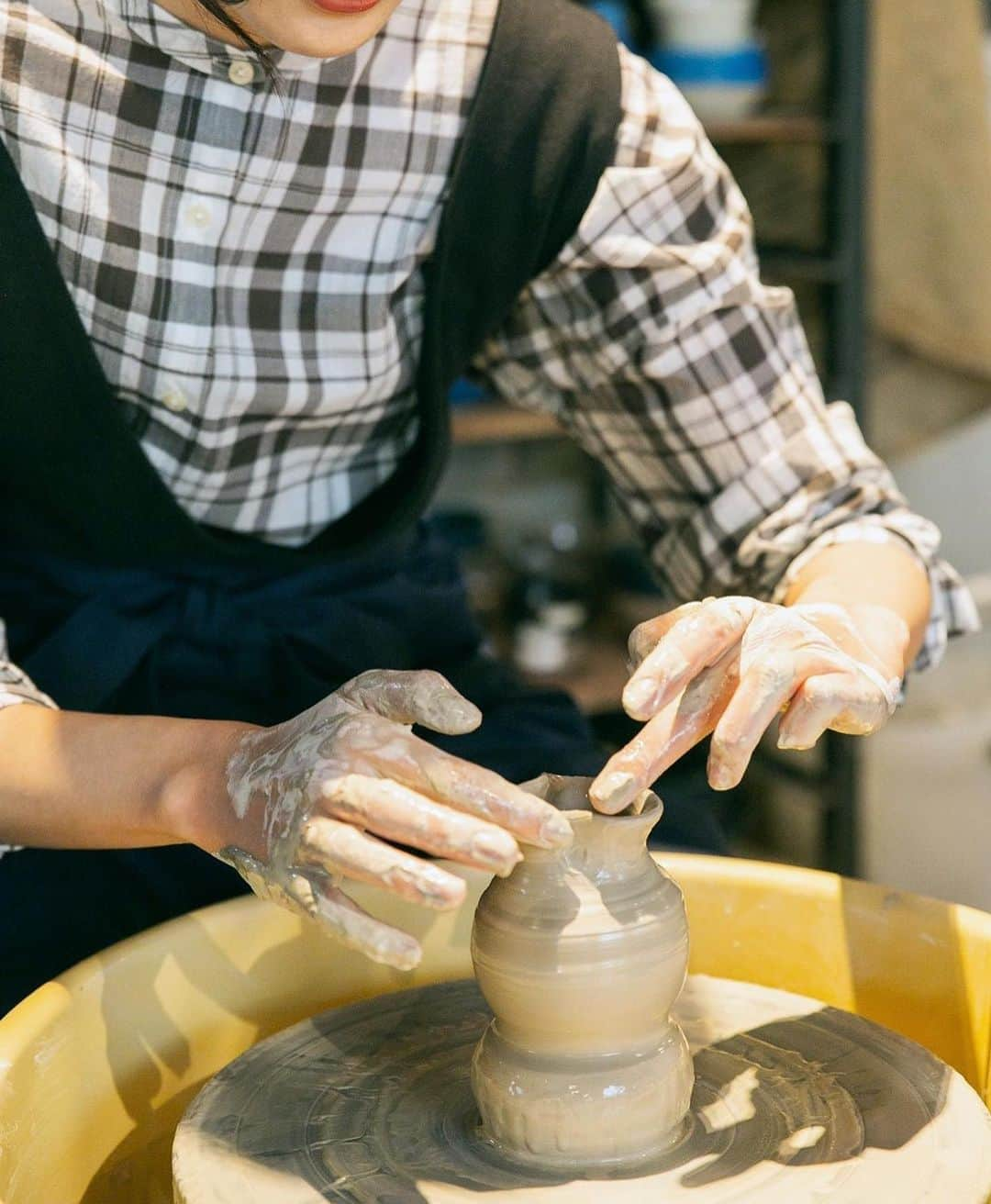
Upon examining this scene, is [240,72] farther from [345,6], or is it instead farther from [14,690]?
[14,690]

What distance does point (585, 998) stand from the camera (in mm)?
774

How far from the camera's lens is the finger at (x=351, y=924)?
71cm

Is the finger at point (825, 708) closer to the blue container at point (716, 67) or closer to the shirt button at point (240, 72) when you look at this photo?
the shirt button at point (240, 72)

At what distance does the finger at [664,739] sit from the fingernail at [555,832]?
0.04m

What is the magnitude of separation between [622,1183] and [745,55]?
1691 mm

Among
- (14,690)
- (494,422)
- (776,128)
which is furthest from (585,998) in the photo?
(776,128)

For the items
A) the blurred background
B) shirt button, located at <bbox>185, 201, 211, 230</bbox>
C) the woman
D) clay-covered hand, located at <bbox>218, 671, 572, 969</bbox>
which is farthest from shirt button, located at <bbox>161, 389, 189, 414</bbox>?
the blurred background

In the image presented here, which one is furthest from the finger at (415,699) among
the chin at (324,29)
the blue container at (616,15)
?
the blue container at (616,15)

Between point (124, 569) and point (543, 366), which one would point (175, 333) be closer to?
point (124, 569)

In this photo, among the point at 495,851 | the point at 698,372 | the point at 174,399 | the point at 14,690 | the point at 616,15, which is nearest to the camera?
the point at 495,851

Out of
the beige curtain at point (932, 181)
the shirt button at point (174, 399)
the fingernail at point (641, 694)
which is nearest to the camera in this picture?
the fingernail at point (641, 694)

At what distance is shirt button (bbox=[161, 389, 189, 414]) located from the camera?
3.39ft

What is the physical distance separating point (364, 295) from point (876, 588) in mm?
410

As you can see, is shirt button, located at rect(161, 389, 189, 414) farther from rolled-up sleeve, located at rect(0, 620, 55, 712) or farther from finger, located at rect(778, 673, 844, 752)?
finger, located at rect(778, 673, 844, 752)
